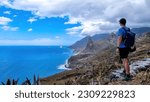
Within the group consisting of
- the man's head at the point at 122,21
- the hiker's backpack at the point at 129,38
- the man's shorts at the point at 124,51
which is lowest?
the man's shorts at the point at 124,51

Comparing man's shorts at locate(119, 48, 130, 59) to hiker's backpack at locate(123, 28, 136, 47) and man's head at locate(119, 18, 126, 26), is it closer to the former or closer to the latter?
hiker's backpack at locate(123, 28, 136, 47)

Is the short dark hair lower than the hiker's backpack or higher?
higher

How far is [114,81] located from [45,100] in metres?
5.04

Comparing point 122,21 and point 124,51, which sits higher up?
point 122,21

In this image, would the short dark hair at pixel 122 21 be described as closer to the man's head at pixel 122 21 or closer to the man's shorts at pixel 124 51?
the man's head at pixel 122 21

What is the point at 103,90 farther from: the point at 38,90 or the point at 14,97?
the point at 14,97

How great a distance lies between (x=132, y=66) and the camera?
14789 millimetres

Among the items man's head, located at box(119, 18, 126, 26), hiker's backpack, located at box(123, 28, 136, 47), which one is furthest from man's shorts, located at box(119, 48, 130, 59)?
man's head, located at box(119, 18, 126, 26)

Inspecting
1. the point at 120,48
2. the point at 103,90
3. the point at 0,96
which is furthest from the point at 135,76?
the point at 0,96

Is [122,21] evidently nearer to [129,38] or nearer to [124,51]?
[129,38]

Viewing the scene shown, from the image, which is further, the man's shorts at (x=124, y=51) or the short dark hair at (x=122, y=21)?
the man's shorts at (x=124, y=51)

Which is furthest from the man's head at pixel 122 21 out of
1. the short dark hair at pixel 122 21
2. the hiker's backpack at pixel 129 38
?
the hiker's backpack at pixel 129 38

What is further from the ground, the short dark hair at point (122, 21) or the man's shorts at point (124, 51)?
the short dark hair at point (122, 21)

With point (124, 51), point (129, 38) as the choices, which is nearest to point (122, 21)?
point (129, 38)
